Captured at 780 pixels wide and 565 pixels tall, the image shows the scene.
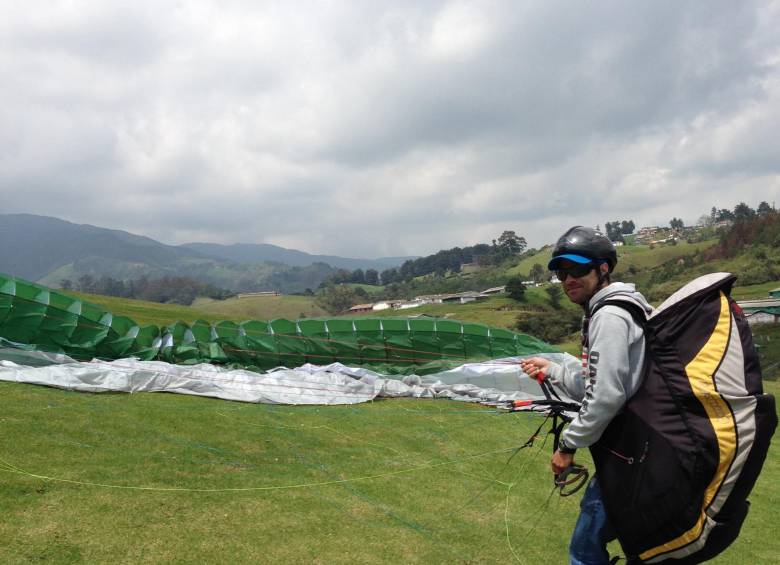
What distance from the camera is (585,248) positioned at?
3873mm

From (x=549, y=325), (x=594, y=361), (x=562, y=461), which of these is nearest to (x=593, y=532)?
(x=562, y=461)

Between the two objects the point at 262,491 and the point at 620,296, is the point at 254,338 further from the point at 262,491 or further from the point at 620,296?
the point at 620,296

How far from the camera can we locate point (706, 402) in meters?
3.14

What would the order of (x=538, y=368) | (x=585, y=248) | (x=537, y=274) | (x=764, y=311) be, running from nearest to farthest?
(x=585, y=248), (x=538, y=368), (x=764, y=311), (x=537, y=274)

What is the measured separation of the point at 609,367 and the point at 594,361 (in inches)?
3.9

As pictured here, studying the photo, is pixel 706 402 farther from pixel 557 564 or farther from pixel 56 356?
pixel 56 356

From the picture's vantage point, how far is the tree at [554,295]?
298 feet

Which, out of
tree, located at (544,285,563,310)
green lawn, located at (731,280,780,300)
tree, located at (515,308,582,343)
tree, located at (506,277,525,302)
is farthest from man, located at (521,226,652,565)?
tree, located at (506,277,525,302)

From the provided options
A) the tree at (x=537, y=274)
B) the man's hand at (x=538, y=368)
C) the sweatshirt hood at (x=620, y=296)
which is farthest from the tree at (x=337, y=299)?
the sweatshirt hood at (x=620, y=296)

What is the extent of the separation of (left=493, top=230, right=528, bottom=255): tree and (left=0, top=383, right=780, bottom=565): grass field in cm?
17933

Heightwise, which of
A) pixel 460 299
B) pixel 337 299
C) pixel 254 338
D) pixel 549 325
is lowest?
pixel 549 325

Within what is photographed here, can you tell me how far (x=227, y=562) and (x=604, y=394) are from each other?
4.28 meters

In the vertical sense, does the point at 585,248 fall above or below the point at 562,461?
above

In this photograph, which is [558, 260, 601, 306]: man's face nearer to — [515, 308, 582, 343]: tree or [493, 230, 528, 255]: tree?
[515, 308, 582, 343]: tree
